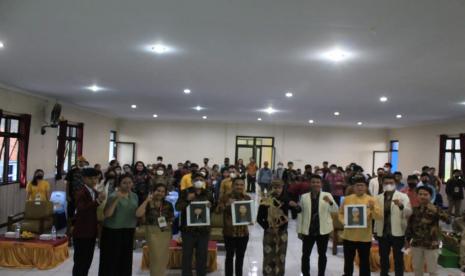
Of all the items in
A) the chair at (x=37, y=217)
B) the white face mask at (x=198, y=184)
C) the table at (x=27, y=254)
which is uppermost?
the white face mask at (x=198, y=184)

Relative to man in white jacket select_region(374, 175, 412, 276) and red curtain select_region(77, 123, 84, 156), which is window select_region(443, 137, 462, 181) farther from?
red curtain select_region(77, 123, 84, 156)

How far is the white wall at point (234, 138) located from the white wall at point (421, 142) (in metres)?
1.85

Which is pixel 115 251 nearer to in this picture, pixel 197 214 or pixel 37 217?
pixel 197 214

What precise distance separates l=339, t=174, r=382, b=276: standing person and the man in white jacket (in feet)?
0.77

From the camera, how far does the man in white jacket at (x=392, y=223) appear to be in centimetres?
477

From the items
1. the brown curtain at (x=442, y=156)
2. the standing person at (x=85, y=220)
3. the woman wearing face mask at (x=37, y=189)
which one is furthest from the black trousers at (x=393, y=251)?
the brown curtain at (x=442, y=156)

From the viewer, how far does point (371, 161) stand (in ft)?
62.5

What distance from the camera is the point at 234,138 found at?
18.8 meters

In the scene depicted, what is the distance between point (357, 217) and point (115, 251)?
2882mm

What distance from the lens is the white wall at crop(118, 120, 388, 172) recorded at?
18.7m

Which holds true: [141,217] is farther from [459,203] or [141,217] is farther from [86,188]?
[459,203]

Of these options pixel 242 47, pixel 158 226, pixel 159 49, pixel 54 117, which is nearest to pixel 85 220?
pixel 158 226

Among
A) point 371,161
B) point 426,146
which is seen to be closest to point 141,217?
point 426,146

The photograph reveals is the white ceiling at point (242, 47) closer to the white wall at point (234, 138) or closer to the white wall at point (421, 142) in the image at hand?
the white wall at point (421, 142)
